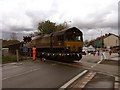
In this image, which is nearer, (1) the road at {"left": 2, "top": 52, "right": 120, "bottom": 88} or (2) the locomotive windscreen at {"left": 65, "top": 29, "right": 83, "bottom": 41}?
(1) the road at {"left": 2, "top": 52, "right": 120, "bottom": 88}

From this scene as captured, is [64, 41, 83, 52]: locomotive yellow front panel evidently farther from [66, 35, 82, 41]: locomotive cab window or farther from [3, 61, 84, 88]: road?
[3, 61, 84, 88]: road

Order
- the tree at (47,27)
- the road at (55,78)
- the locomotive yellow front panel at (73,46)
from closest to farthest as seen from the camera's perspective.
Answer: the road at (55,78)
the locomotive yellow front panel at (73,46)
the tree at (47,27)

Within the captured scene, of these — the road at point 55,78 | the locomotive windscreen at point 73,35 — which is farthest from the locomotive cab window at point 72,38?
the road at point 55,78

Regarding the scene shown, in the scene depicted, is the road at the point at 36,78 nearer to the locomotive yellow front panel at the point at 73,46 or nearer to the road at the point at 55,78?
the road at the point at 55,78

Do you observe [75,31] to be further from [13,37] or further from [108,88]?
[13,37]

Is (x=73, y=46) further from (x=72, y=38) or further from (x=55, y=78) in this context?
(x=55, y=78)

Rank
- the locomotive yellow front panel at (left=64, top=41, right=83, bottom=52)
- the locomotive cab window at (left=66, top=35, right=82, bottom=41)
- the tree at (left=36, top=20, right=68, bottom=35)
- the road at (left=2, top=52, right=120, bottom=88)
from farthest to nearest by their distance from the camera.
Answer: the tree at (left=36, top=20, right=68, bottom=35), the locomotive cab window at (left=66, top=35, right=82, bottom=41), the locomotive yellow front panel at (left=64, top=41, right=83, bottom=52), the road at (left=2, top=52, right=120, bottom=88)

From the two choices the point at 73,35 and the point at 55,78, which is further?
the point at 73,35

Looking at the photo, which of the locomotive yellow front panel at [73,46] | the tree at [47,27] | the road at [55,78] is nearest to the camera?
the road at [55,78]

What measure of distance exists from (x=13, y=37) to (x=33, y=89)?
91.3m

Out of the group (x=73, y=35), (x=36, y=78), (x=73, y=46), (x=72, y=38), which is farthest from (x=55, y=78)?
(x=73, y=35)

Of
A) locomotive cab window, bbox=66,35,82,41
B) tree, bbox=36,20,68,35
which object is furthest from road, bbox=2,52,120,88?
tree, bbox=36,20,68,35

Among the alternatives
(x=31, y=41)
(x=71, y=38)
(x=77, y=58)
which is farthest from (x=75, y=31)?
(x=31, y=41)

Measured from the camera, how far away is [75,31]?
3131 cm
